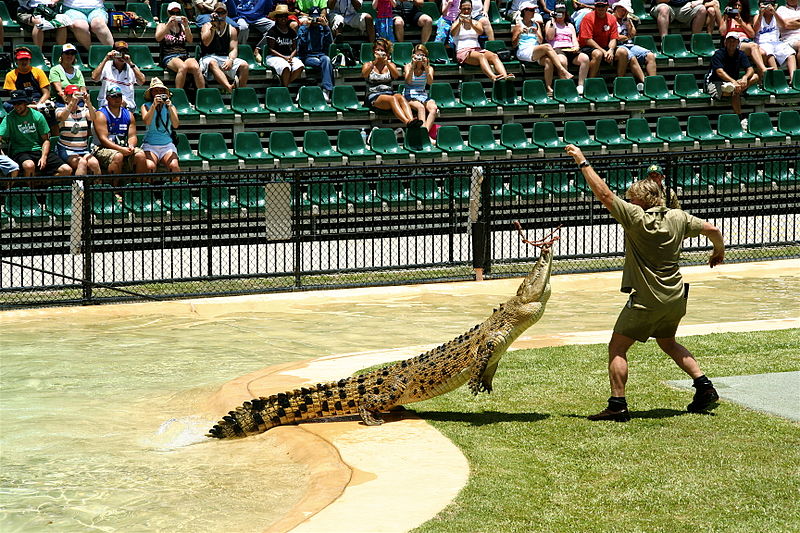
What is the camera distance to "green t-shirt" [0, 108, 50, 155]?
52.2 ft

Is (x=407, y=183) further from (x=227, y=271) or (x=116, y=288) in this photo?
(x=116, y=288)

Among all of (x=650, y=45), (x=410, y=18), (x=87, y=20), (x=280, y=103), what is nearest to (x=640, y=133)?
(x=650, y=45)

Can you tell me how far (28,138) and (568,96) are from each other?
9535mm

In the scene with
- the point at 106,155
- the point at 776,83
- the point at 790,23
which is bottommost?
the point at 106,155

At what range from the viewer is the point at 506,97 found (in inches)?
814

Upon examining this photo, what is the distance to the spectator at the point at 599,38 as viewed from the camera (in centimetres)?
2138

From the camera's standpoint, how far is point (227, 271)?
48.0 feet

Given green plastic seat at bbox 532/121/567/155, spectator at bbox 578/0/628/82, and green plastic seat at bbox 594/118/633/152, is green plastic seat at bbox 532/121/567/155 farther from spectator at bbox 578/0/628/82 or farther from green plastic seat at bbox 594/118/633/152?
spectator at bbox 578/0/628/82

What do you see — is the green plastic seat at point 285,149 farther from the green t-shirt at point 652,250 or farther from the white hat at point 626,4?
the green t-shirt at point 652,250

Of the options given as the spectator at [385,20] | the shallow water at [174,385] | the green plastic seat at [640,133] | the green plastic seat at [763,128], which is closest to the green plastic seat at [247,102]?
the spectator at [385,20]

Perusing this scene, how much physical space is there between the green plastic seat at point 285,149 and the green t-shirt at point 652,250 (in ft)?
37.7

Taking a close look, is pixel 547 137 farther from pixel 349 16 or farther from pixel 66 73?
pixel 66 73

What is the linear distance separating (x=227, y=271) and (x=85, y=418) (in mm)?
6093

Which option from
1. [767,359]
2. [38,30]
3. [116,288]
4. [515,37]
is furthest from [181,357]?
[515,37]
